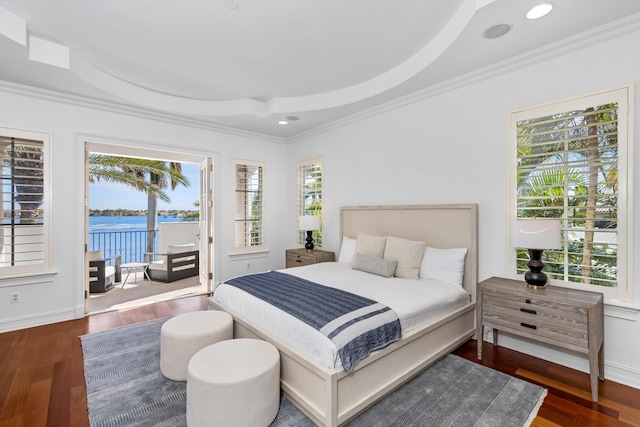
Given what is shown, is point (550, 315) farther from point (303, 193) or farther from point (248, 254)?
point (248, 254)

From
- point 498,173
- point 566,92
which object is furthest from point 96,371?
point 566,92

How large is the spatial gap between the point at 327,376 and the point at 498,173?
2.50 metres

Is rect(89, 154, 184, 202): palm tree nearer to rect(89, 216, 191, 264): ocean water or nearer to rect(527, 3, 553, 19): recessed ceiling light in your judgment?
→ rect(89, 216, 191, 264): ocean water

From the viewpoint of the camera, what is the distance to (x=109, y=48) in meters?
2.87

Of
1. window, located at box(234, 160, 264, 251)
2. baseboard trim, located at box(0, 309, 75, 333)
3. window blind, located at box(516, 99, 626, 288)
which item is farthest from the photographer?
window, located at box(234, 160, 264, 251)

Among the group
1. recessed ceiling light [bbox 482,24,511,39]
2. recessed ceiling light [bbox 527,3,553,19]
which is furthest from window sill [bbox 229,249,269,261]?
recessed ceiling light [bbox 527,3,553,19]

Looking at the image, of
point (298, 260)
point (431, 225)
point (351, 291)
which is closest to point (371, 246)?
point (431, 225)

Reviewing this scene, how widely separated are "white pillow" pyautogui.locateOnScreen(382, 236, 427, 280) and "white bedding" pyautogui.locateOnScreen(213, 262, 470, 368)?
120mm

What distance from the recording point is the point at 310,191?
525 centimetres

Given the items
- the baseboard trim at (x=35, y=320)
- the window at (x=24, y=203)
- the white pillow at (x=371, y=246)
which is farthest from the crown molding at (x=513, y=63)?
the baseboard trim at (x=35, y=320)

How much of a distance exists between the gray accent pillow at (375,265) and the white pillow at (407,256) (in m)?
0.07

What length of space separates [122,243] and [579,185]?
28.7 feet

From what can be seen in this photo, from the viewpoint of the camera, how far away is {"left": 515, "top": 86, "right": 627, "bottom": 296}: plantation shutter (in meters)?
2.31

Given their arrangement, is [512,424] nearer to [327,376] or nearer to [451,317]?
[451,317]
